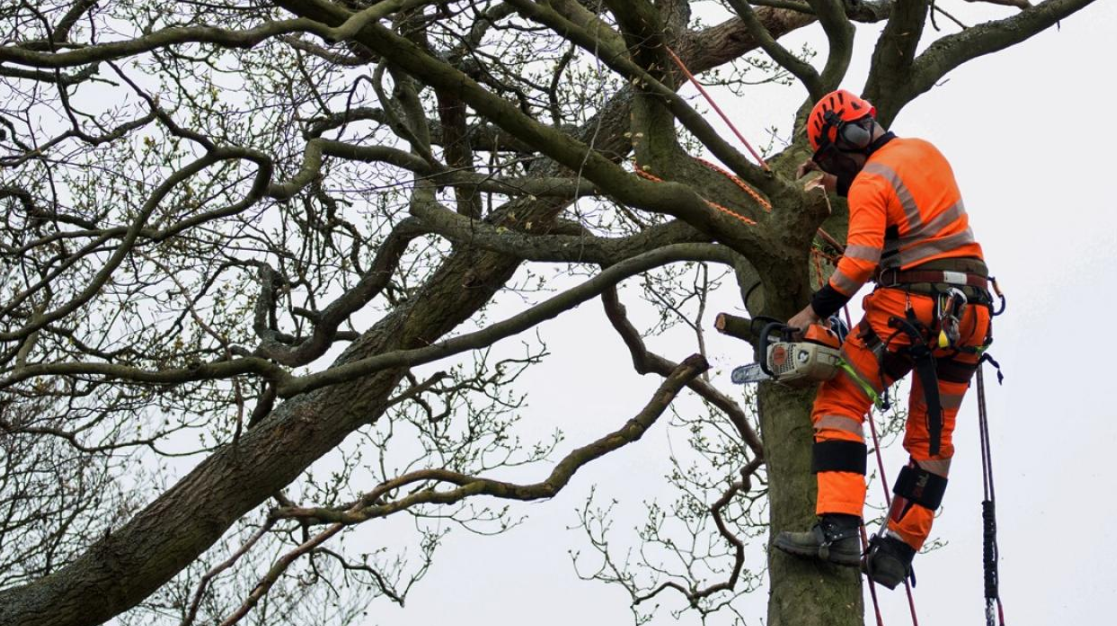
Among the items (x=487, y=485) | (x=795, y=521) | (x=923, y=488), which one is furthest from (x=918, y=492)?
(x=487, y=485)

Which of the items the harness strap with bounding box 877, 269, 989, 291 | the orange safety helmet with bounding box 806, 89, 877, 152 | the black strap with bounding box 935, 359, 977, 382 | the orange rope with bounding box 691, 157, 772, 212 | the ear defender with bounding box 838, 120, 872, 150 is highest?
the orange rope with bounding box 691, 157, 772, 212

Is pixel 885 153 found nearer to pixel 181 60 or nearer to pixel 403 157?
pixel 403 157

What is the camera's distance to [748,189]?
5824 millimetres

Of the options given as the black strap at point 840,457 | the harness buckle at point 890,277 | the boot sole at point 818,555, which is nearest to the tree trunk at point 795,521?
the boot sole at point 818,555

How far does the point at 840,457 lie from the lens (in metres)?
4.45

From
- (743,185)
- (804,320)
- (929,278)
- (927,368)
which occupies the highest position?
(743,185)

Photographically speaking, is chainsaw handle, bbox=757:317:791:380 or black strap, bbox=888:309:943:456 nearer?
black strap, bbox=888:309:943:456

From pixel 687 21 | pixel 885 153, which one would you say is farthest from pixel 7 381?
pixel 687 21

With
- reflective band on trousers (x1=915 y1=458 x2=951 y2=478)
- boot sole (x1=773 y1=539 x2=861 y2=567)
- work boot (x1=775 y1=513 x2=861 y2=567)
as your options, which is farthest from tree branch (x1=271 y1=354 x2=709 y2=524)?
reflective band on trousers (x1=915 y1=458 x2=951 y2=478)

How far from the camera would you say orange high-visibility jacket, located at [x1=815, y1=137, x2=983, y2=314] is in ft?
14.2

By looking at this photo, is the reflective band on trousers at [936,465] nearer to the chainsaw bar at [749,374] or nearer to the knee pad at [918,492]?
the knee pad at [918,492]

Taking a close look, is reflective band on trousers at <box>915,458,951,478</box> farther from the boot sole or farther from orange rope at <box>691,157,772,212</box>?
orange rope at <box>691,157,772,212</box>

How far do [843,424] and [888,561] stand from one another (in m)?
0.51

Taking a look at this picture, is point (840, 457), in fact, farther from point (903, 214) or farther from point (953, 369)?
point (903, 214)
